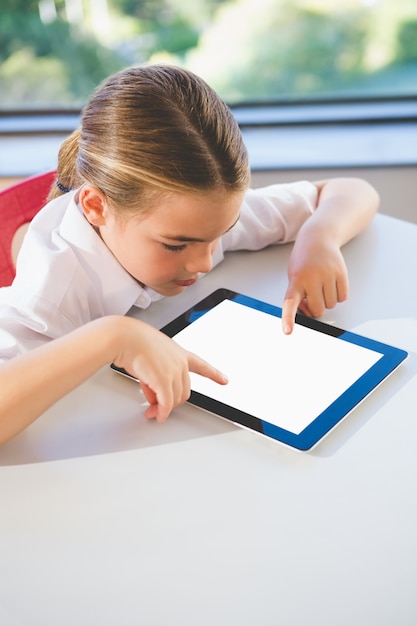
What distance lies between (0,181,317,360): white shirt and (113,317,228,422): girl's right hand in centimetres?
13

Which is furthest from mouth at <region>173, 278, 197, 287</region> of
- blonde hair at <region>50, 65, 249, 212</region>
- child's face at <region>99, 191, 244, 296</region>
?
blonde hair at <region>50, 65, 249, 212</region>

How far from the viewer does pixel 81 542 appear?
708 millimetres

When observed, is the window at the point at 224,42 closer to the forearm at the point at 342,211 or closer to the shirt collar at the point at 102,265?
the forearm at the point at 342,211

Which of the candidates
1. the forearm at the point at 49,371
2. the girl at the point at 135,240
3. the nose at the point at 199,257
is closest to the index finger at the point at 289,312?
the girl at the point at 135,240

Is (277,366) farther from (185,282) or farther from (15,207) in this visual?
(15,207)

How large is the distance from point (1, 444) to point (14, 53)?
1428 mm

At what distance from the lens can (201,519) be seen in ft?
2.39

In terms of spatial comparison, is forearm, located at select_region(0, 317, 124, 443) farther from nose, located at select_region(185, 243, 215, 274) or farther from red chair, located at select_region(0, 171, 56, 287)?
red chair, located at select_region(0, 171, 56, 287)

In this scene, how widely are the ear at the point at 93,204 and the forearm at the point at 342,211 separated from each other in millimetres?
289

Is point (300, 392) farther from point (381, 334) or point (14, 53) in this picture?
point (14, 53)

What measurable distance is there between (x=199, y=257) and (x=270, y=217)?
0.23 meters

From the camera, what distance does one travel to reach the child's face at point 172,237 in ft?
3.08

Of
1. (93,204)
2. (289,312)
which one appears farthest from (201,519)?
(93,204)

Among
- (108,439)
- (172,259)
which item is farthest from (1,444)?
(172,259)
